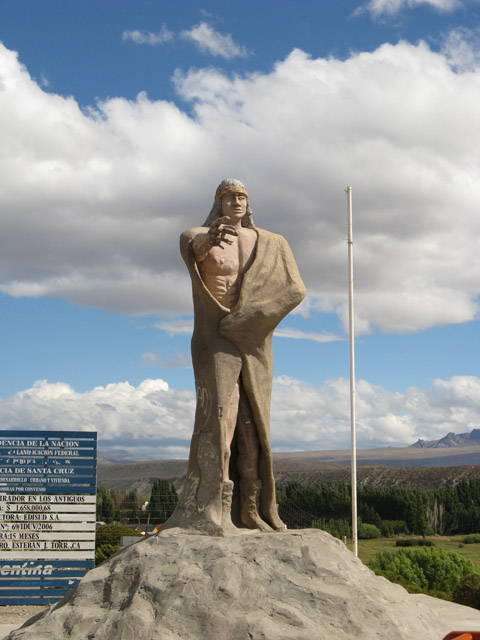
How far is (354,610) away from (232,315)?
3558mm

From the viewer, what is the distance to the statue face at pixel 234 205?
8.88 meters

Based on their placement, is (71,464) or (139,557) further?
(71,464)

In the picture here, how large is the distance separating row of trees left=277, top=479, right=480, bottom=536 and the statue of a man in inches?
1284

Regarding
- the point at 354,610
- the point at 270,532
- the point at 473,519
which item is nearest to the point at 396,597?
the point at 354,610

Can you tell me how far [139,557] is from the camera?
7344 millimetres

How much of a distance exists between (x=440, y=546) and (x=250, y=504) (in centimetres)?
3475

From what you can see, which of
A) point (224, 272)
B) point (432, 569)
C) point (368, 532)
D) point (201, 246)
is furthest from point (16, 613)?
point (368, 532)

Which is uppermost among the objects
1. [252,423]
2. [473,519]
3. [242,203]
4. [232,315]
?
[242,203]

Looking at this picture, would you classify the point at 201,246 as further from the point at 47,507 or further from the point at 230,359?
the point at 47,507

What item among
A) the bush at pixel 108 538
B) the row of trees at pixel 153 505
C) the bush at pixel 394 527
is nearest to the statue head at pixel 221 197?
the row of trees at pixel 153 505

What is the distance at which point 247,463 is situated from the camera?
27.6ft

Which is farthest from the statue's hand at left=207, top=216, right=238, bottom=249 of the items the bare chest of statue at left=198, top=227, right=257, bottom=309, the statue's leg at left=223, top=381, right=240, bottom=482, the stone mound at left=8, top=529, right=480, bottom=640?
the stone mound at left=8, top=529, right=480, bottom=640

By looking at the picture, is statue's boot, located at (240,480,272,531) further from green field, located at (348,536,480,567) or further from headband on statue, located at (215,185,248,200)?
green field, located at (348,536,480,567)

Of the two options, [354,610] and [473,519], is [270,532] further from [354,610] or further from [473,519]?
[473,519]
